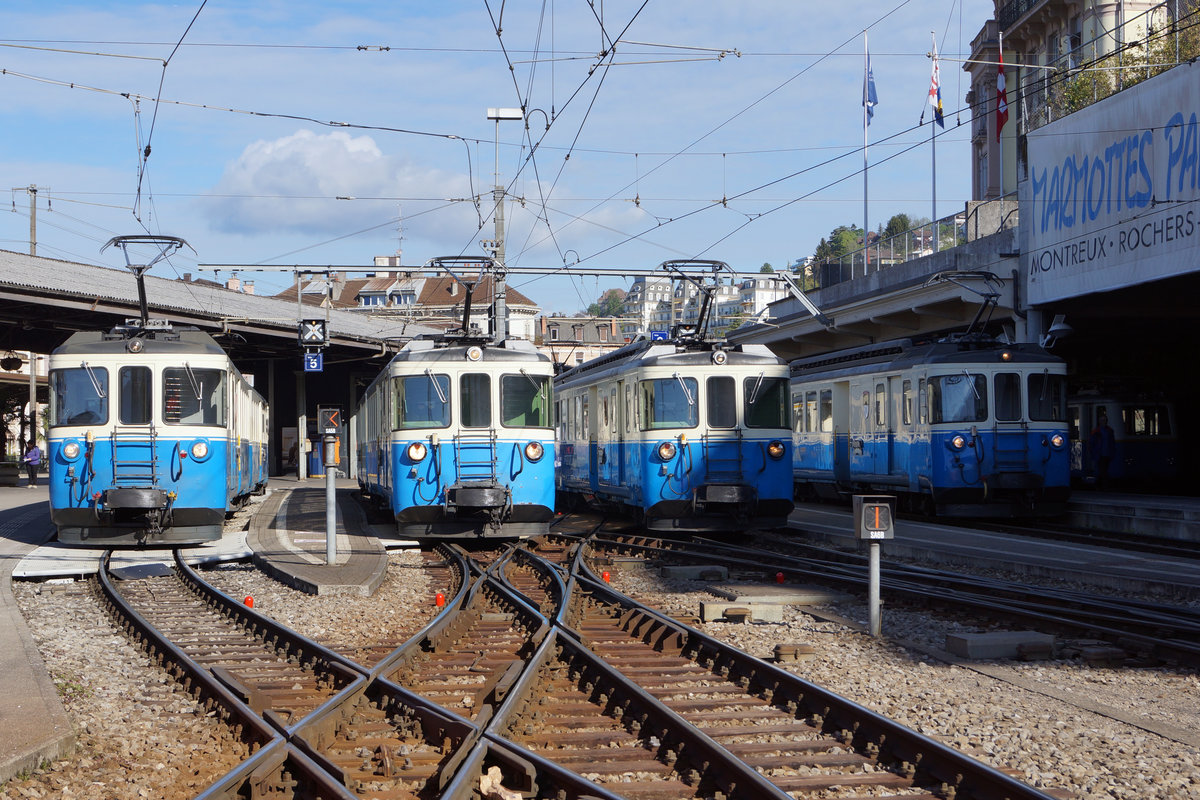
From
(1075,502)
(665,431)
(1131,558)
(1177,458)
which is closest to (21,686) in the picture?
(665,431)

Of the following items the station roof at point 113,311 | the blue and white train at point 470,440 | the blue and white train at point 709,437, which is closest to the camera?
the blue and white train at point 470,440

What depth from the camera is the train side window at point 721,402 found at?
1833 centimetres

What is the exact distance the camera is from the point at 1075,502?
888 inches

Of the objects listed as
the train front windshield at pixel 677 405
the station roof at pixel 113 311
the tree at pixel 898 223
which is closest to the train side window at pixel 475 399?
the train front windshield at pixel 677 405

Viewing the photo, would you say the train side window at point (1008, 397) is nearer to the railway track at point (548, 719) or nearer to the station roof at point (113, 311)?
the railway track at point (548, 719)

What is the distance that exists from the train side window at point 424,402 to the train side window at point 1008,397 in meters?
9.52

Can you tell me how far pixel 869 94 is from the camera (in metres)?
42.4

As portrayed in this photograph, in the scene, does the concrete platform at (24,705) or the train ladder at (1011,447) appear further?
the train ladder at (1011,447)

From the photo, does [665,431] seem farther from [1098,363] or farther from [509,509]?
[1098,363]

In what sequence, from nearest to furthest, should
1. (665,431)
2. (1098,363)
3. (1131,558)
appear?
(1131,558) < (665,431) < (1098,363)

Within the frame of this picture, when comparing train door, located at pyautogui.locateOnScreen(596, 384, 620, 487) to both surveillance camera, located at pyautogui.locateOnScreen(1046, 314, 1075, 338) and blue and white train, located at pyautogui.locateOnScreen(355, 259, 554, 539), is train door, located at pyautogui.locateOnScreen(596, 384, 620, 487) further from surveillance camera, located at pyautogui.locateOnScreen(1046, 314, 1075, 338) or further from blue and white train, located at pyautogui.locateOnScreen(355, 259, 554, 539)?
surveillance camera, located at pyautogui.locateOnScreen(1046, 314, 1075, 338)

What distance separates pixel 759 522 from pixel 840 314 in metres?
17.4

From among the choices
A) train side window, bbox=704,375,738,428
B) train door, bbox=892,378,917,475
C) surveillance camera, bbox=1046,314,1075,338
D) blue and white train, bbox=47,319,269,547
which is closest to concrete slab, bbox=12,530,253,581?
blue and white train, bbox=47,319,269,547

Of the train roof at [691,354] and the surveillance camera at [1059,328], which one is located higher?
the surveillance camera at [1059,328]
